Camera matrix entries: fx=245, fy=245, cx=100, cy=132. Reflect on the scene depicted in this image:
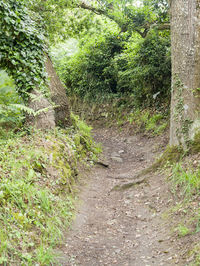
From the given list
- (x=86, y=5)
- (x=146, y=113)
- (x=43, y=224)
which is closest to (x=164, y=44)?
(x=146, y=113)

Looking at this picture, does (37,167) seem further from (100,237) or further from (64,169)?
(100,237)

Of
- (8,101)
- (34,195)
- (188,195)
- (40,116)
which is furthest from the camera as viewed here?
(40,116)

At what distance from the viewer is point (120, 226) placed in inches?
178

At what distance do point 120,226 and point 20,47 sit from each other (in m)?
4.94

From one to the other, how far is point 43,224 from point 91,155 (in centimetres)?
456

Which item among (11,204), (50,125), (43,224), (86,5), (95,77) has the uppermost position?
(86,5)

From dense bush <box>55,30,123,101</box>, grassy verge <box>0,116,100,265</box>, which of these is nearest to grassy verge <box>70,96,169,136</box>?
dense bush <box>55,30,123,101</box>

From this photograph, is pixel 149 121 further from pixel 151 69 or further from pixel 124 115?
pixel 124 115

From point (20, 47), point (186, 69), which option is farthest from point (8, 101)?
point (186, 69)

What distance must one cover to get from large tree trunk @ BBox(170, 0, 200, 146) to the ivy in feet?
11.8

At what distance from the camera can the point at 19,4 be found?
6285 millimetres

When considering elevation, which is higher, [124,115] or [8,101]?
[8,101]

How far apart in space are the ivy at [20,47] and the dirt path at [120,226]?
10.5ft

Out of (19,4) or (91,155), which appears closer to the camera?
(19,4)
